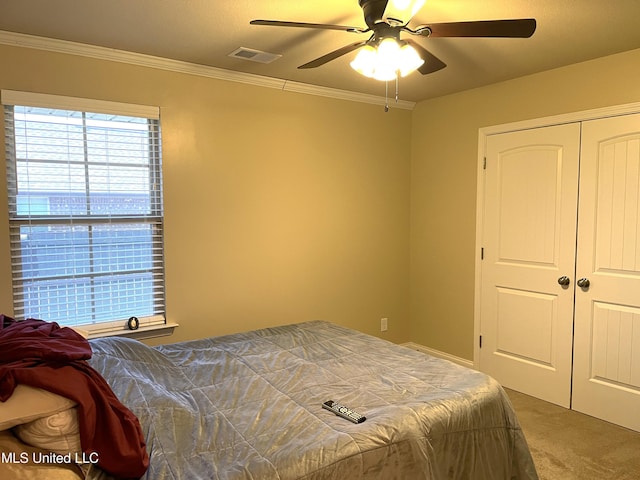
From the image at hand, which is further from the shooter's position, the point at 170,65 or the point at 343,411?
the point at 170,65

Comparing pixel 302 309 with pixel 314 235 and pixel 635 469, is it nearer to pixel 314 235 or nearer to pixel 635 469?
pixel 314 235

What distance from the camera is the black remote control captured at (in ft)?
5.86

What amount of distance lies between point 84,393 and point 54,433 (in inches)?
5.0

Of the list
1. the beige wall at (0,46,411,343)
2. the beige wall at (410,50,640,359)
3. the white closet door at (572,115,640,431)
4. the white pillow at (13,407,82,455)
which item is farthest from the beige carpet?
the white pillow at (13,407,82,455)

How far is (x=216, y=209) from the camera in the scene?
345 cm

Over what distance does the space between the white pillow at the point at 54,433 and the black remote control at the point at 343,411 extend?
92 cm

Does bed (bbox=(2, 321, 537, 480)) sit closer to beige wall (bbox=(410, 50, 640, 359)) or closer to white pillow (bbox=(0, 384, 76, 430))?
white pillow (bbox=(0, 384, 76, 430))

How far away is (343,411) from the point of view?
6.06ft

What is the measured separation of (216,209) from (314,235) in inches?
36.5

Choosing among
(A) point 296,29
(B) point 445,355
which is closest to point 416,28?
(A) point 296,29

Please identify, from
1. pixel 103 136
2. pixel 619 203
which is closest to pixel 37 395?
pixel 103 136

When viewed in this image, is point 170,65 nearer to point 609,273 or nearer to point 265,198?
point 265,198

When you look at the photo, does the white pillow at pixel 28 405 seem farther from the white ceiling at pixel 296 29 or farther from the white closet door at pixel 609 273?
→ the white closet door at pixel 609 273

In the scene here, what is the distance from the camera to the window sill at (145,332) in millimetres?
3043
